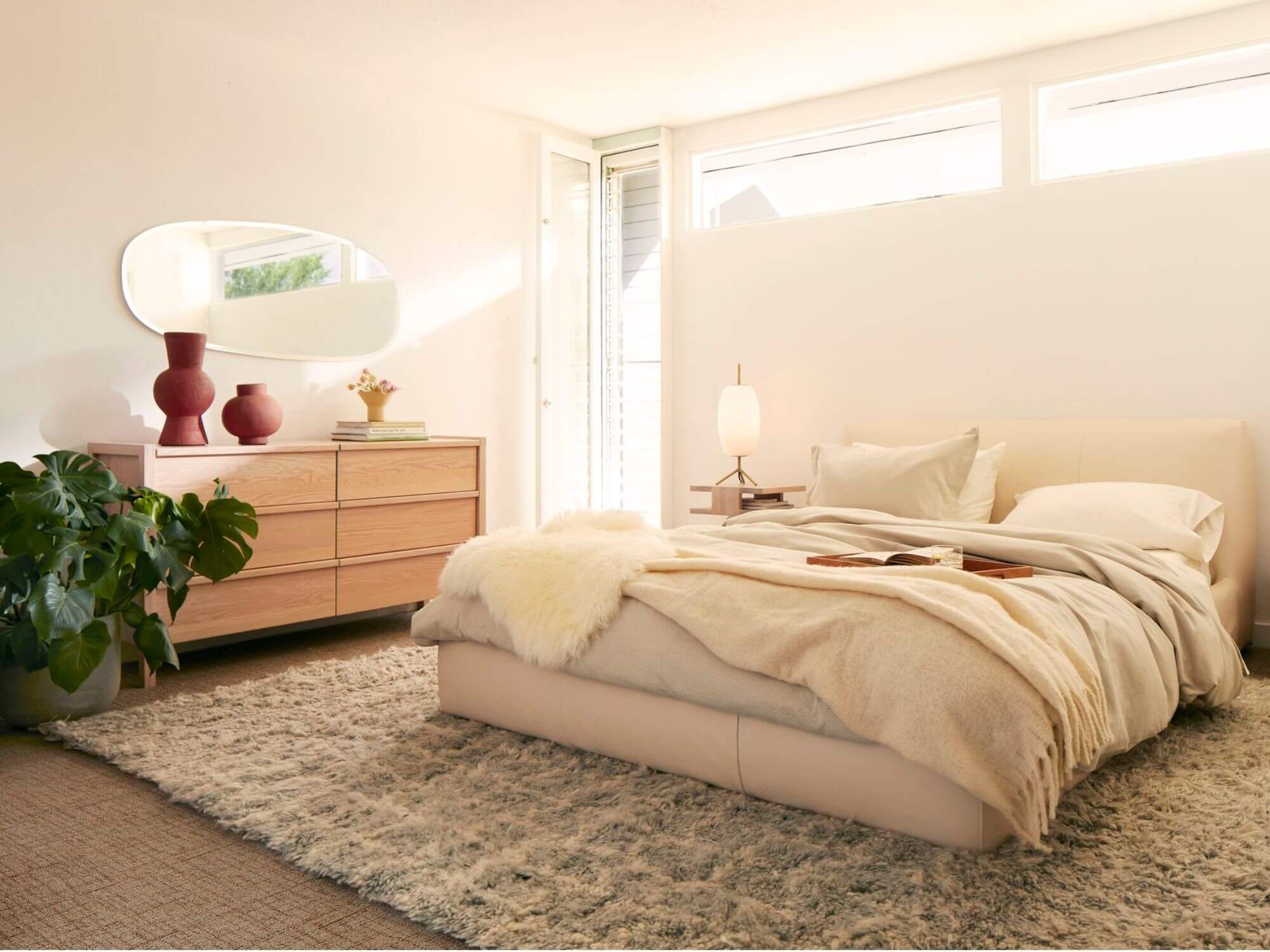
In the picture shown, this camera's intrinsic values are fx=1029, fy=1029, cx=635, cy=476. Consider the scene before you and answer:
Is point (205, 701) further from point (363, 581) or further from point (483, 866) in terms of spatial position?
point (483, 866)

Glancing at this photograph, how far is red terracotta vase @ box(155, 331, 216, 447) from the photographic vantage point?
382cm

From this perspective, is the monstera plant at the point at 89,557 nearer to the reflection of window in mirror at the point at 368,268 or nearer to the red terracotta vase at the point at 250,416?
the red terracotta vase at the point at 250,416

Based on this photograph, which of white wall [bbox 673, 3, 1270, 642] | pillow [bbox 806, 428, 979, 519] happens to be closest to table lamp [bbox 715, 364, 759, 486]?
white wall [bbox 673, 3, 1270, 642]

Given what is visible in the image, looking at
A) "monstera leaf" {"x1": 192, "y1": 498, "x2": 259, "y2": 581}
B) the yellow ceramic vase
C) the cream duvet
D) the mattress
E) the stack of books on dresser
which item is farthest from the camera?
the yellow ceramic vase

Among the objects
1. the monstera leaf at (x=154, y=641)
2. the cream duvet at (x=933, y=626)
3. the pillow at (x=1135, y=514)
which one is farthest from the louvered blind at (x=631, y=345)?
the monstera leaf at (x=154, y=641)

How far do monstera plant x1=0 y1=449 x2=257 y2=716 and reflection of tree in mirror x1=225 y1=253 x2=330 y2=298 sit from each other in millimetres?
1194

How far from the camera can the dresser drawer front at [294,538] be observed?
3.94m

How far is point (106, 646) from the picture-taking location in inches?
116

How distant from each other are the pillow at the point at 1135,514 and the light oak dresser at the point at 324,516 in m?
2.40

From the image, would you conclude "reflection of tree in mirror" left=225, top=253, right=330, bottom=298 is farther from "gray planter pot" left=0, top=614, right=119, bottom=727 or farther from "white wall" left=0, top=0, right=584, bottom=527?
"gray planter pot" left=0, top=614, right=119, bottom=727

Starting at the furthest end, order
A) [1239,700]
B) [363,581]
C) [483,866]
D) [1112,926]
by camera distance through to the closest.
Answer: [363,581]
[1239,700]
[483,866]
[1112,926]

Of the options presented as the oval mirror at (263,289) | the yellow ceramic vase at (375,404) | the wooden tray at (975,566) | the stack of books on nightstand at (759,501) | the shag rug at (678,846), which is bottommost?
the shag rug at (678,846)

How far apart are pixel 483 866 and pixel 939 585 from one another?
1.13 metres

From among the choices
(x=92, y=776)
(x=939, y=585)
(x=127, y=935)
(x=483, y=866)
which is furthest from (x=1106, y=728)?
(x=92, y=776)
